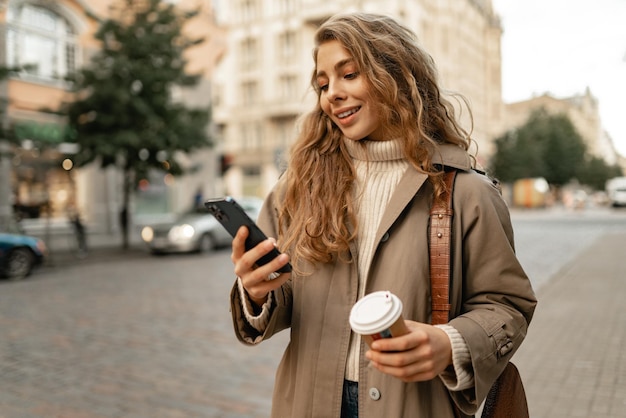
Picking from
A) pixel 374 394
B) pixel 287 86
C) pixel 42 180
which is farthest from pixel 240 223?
pixel 287 86

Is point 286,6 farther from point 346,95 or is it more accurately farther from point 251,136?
point 346,95

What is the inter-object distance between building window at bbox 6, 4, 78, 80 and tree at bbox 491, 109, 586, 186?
36968 millimetres

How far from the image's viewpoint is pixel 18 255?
12336mm

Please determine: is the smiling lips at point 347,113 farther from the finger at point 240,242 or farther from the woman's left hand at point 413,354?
the woman's left hand at point 413,354

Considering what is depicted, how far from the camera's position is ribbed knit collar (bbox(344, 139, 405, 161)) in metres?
1.70

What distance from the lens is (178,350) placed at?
6273mm

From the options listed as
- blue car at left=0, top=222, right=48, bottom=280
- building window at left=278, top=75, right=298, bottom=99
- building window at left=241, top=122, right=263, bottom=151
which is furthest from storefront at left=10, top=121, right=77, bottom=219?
building window at left=241, top=122, right=263, bottom=151

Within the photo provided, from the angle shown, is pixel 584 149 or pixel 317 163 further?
pixel 584 149

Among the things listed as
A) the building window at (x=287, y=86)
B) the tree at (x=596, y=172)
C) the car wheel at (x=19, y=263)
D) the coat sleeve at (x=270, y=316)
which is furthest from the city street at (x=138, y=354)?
the tree at (x=596, y=172)

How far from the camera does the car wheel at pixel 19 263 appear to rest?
12.2 m

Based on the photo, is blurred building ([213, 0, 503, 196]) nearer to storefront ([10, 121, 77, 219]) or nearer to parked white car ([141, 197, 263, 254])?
storefront ([10, 121, 77, 219])

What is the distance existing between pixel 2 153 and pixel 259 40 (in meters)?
34.3

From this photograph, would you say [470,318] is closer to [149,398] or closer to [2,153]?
[149,398]

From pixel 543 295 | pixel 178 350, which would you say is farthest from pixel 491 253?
pixel 543 295
